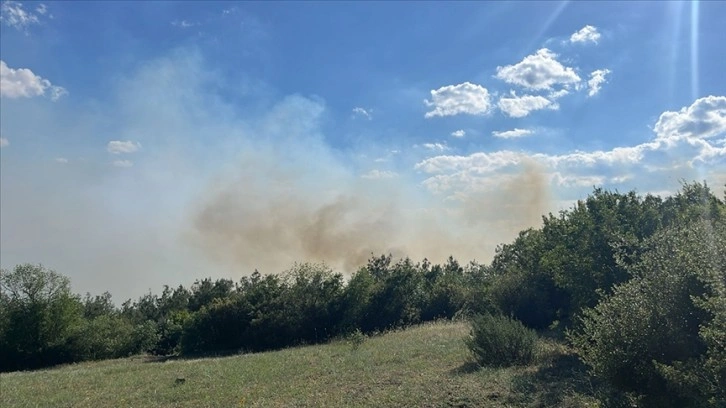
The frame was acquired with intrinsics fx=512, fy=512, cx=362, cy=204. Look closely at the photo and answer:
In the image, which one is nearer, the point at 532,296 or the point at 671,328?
the point at 671,328

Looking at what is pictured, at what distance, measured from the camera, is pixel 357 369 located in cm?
1680

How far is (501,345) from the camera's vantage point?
1524cm

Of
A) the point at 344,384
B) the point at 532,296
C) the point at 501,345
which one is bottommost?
the point at 344,384

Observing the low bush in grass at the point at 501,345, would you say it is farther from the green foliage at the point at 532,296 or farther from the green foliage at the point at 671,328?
the green foliage at the point at 532,296

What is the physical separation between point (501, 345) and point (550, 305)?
13.7 meters

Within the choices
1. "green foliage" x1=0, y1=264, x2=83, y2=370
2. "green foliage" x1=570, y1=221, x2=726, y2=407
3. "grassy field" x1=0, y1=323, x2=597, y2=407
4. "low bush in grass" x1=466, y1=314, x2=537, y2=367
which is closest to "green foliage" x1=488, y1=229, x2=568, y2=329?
"grassy field" x1=0, y1=323, x2=597, y2=407

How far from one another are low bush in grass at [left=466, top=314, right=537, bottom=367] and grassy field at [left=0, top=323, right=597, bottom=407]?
1.51 ft

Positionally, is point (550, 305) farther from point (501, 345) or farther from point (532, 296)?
point (501, 345)

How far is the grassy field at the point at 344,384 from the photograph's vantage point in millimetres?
11781

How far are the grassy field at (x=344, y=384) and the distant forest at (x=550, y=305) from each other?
1354 millimetres

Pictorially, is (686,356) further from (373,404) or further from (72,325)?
(72,325)

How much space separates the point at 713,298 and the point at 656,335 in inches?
57.1

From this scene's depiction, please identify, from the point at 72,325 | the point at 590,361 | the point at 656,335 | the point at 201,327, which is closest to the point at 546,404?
the point at 590,361

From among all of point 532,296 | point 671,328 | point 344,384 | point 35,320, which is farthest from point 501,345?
point 35,320
